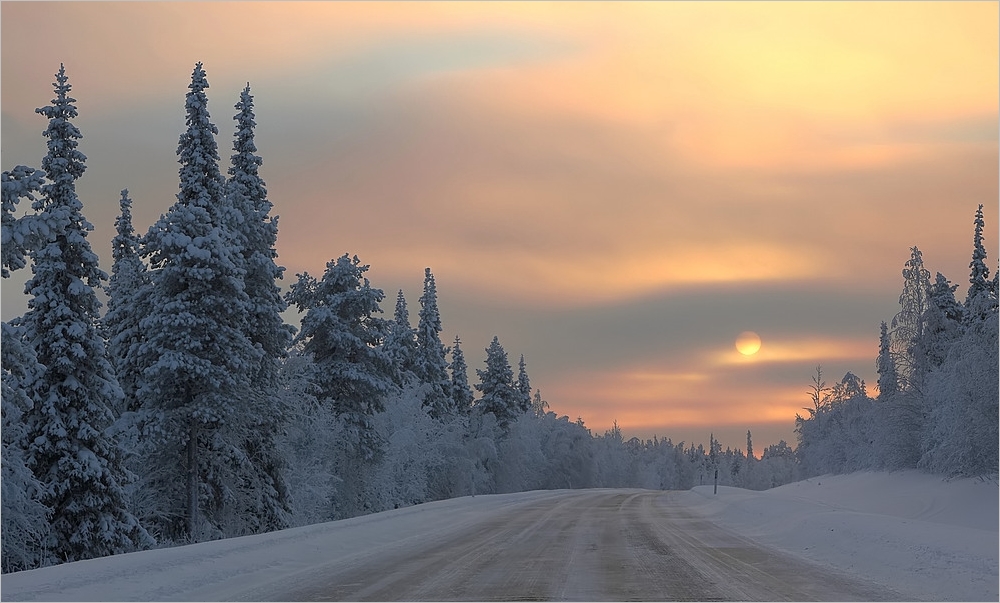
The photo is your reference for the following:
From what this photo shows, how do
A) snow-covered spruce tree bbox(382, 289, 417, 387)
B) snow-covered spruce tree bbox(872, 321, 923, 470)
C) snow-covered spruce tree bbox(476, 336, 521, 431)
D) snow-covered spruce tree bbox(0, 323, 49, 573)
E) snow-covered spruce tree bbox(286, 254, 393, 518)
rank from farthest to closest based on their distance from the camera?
snow-covered spruce tree bbox(476, 336, 521, 431)
snow-covered spruce tree bbox(382, 289, 417, 387)
snow-covered spruce tree bbox(872, 321, 923, 470)
snow-covered spruce tree bbox(286, 254, 393, 518)
snow-covered spruce tree bbox(0, 323, 49, 573)

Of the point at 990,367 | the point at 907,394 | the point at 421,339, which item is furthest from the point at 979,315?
the point at 421,339

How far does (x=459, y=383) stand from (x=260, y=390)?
215 feet

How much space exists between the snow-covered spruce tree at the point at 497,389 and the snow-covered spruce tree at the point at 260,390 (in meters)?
62.3

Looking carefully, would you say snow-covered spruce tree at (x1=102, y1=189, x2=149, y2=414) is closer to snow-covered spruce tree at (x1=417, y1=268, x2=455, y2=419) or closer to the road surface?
the road surface

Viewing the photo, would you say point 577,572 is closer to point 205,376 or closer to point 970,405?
point 205,376

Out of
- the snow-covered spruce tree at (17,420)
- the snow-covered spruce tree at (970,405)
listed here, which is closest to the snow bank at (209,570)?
the snow-covered spruce tree at (17,420)

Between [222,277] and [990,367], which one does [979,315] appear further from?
[222,277]

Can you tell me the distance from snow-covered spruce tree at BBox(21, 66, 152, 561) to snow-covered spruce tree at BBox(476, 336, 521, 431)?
243 feet

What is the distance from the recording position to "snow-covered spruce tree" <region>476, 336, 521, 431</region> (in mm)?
106000

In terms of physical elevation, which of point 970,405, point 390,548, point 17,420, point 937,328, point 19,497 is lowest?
point 390,548

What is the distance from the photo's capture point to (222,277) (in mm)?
35812

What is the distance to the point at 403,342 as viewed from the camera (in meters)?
88.9

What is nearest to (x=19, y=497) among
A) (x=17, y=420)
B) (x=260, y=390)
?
(x=17, y=420)

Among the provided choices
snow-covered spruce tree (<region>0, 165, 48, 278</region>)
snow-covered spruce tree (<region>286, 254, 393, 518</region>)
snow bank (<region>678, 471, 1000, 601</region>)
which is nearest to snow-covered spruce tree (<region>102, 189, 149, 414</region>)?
snow-covered spruce tree (<region>286, 254, 393, 518</region>)
